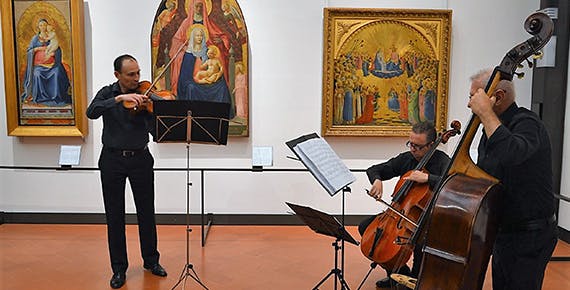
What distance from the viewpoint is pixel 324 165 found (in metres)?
2.94

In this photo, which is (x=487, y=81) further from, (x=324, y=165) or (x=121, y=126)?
(x=121, y=126)

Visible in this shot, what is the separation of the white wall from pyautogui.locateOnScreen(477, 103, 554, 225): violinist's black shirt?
10.3ft

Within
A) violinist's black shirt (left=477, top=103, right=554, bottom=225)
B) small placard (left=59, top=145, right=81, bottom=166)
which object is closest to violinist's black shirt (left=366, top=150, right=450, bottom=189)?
violinist's black shirt (left=477, top=103, right=554, bottom=225)

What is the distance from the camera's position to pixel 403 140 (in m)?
5.35

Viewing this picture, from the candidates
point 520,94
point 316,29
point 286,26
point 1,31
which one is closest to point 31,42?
point 1,31

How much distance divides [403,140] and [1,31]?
14.3 feet

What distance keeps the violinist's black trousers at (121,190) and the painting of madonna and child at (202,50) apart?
4.91ft

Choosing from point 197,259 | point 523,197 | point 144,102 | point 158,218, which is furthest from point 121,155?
point 523,197

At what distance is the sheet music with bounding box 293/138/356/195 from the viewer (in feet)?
9.43

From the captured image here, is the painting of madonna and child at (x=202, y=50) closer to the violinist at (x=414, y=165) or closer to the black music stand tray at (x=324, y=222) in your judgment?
the violinist at (x=414, y=165)

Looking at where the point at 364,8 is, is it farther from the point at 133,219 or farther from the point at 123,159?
the point at 133,219

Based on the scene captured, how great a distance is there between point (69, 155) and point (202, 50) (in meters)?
1.73

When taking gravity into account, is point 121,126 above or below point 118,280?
above

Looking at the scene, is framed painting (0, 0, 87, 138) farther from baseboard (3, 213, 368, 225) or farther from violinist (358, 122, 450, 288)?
violinist (358, 122, 450, 288)
